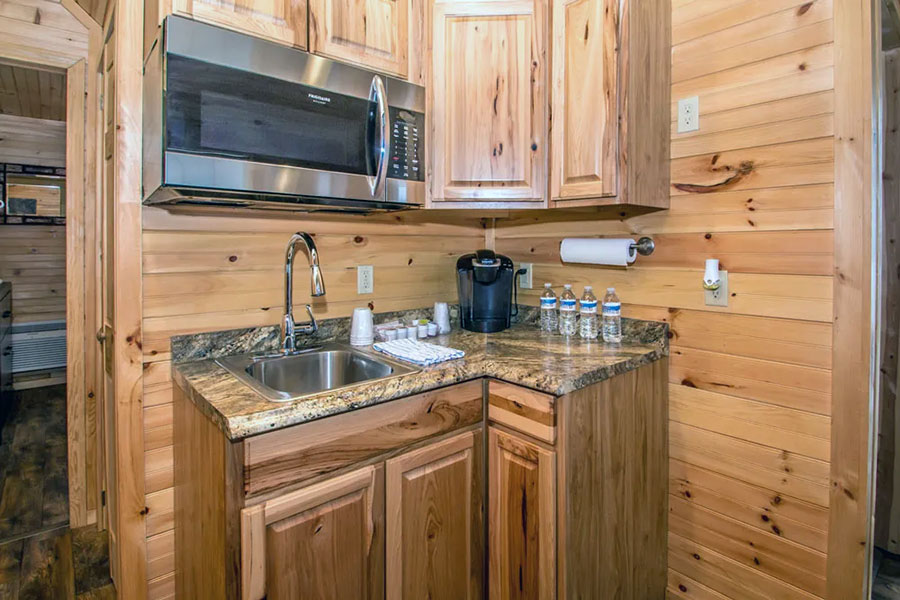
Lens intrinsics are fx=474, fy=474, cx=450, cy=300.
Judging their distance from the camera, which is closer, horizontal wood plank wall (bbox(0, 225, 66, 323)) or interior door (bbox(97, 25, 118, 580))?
interior door (bbox(97, 25, 118, 580))

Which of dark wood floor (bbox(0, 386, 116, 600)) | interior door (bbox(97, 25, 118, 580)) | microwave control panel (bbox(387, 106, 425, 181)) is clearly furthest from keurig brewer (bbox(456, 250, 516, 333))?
dark wood floor (bbox(0, 386, 116, 600))

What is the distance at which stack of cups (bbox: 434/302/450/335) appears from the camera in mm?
1928

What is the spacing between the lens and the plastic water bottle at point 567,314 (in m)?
1.80

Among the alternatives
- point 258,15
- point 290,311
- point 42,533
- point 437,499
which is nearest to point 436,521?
point 437,499

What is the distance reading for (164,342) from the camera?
Answer: 142 centimetres

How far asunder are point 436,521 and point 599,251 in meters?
1.06

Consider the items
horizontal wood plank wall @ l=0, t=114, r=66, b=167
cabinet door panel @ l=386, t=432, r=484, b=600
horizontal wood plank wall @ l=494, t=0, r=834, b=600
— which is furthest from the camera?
horizontal wood plank wall @ l=0, t=114, r=66, b=167

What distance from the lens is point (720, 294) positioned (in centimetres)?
151

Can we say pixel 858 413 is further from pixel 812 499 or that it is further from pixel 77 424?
pixel 77 424

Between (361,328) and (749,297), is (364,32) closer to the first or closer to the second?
(361,328)

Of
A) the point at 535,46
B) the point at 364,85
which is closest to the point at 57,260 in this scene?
the point at 364,85

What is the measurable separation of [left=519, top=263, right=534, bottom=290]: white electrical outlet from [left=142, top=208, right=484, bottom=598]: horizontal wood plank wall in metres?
0.47

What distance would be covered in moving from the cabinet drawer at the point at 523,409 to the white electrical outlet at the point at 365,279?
27.0 inches

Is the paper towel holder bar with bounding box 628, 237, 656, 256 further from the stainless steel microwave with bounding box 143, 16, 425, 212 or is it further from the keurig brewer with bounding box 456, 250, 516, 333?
the stainless steel microwave with bounding box 143, 16, 425, 212
